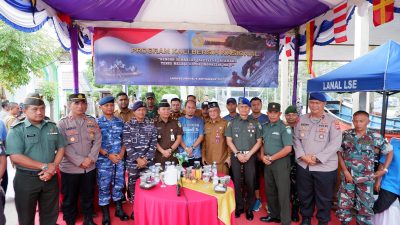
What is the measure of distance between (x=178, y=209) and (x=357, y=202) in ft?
7.62

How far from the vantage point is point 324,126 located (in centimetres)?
319

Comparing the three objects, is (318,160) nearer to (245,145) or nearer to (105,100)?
(245,145)

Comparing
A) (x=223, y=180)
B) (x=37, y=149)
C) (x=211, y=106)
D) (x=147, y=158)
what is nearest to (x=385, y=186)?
(x=223, y=180)

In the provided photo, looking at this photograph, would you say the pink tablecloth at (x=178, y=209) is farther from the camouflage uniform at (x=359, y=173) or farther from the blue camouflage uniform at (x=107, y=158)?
the camouflage uniform at (x=359, y=173)

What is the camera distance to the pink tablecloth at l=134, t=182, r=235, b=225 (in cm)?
235

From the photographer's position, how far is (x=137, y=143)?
11.1ft

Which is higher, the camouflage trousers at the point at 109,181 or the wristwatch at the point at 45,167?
the wristwatch at the point at 45,167

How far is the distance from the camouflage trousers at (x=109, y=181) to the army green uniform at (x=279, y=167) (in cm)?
209

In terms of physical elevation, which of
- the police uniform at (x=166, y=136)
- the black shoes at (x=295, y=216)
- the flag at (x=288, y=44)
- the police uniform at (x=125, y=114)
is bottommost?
the black shoes at (x=295, y=216)

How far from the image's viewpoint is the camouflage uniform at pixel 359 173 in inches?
118

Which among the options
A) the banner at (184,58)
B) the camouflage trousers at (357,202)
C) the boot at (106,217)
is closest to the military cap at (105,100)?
the banner at (184,58)

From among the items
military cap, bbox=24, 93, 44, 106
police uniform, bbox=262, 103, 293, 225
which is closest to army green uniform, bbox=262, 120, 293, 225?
police uniform, bbox=262, 103, 293, 225

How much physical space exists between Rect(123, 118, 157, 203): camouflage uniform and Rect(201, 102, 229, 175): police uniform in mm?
842

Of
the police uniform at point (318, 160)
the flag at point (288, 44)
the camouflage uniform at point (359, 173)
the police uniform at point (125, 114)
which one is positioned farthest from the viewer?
the flag at point (288, 44)
